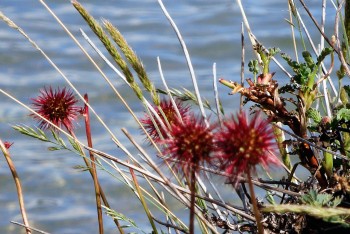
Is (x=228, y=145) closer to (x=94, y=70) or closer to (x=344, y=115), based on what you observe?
(x=344, y=115)

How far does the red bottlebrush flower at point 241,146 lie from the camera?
3.35 feet

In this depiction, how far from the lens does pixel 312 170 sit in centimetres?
152

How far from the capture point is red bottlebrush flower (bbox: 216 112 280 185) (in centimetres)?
102

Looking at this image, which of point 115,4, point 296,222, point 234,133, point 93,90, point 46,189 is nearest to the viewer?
point 234,133

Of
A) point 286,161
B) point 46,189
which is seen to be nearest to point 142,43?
point 46,189

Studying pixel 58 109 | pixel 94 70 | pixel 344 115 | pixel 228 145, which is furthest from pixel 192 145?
pixel 94 70

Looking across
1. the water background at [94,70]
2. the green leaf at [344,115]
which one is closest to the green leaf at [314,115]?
the green leaf at [344,115]

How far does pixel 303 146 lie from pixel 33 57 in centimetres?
402

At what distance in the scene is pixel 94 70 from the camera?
17.0 feet

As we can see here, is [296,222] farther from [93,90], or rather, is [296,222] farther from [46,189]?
[93,90]

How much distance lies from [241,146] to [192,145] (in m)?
0.06

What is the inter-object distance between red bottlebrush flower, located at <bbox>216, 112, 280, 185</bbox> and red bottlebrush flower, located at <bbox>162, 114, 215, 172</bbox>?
0.04 feet

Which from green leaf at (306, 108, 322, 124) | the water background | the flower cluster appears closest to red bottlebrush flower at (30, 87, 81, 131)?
green leaf at (306, 108, 322, 124)

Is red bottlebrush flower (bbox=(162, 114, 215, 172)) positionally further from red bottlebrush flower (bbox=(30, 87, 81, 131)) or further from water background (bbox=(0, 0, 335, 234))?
water background (bbox=(0, 0, 335, 234))
